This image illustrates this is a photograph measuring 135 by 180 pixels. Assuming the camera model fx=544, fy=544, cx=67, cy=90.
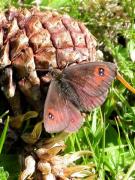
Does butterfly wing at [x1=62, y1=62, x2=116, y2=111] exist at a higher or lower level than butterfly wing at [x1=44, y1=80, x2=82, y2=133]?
higher

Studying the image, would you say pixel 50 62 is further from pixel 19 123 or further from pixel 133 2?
pixel 133 2

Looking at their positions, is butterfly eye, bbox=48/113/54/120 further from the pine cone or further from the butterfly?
the pine cone

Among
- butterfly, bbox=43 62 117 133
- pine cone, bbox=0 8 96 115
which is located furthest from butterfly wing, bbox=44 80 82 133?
pine cone, bbox=0 8 96 115

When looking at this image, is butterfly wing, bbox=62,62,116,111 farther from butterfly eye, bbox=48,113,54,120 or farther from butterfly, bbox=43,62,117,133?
butterfly eye, bbox=48,113,54,120

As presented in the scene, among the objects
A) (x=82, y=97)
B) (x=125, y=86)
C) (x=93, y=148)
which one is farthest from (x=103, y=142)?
(x=125, y=86)

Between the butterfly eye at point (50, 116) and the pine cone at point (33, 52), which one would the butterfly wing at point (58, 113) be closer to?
the butterfly eye at point (50, 116)

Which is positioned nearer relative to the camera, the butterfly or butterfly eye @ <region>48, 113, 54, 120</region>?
butterfly eye @ <region>48, 113, 54, 120</region>
